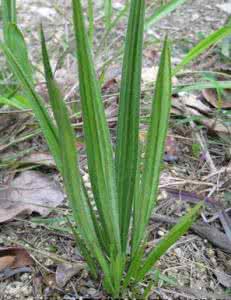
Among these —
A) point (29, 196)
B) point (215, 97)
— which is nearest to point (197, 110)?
point (215, 97)

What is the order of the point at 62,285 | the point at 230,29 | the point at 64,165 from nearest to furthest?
the point at 64,165
the point at 62,285
the point at 230,29

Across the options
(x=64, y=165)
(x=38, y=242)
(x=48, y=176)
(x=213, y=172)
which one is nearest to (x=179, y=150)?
(x=213, y=172)

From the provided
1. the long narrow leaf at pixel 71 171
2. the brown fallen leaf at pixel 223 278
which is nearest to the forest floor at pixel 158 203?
the brown fallen leaf at pixel 223 278

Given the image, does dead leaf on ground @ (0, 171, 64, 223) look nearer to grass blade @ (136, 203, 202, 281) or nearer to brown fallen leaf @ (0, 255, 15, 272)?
brown fallen leaf @ (0, 255, 15, 272)

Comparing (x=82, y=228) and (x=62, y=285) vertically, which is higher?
(x=82, y=228)

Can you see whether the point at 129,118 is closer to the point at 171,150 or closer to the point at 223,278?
the point at 223,278

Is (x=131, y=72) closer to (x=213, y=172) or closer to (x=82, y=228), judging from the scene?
(x=82, y=228)
